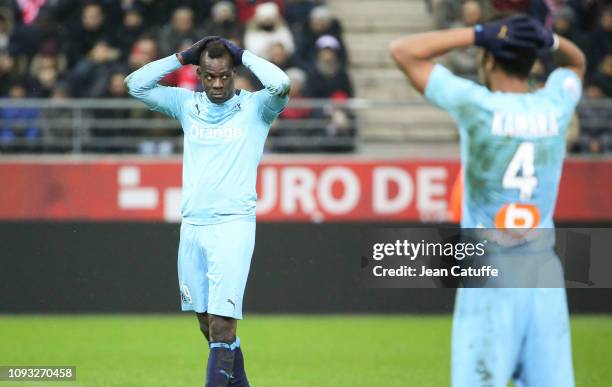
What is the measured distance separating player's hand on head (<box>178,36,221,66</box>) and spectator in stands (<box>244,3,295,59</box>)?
8.25 m

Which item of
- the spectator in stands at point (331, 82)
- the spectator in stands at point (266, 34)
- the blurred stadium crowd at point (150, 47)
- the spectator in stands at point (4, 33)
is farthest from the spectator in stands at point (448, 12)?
the spectator in stands at point (4, 33)

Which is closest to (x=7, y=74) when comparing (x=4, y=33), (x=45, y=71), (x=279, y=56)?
(x=45, y=71)

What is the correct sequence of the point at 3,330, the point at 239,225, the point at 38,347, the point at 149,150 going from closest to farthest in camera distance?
the point at 239,225 < the point at 38,347 < the point at 3,330 < the point at 149,150

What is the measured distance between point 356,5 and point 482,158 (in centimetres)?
1453

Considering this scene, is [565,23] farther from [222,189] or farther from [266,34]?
[222,189]

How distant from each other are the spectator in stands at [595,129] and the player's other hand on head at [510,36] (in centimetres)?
1040

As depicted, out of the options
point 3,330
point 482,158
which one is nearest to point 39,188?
point 3,330

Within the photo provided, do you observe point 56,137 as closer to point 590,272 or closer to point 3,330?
point 3,330

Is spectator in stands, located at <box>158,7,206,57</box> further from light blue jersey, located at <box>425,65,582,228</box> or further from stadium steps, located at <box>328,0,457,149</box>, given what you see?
light blue jersey, located at <box>425,65,582,228</box>

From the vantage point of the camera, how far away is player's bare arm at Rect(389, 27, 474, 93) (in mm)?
5082

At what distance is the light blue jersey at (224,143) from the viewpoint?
780 centimetres

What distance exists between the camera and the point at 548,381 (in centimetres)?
501

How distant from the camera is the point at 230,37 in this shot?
1598 cm

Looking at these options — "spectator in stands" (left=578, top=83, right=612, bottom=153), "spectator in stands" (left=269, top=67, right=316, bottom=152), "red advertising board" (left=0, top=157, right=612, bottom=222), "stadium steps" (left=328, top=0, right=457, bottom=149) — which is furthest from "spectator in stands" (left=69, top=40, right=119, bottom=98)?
"spectator in stands" (left=578, top=83, right=612, bottom=153)
